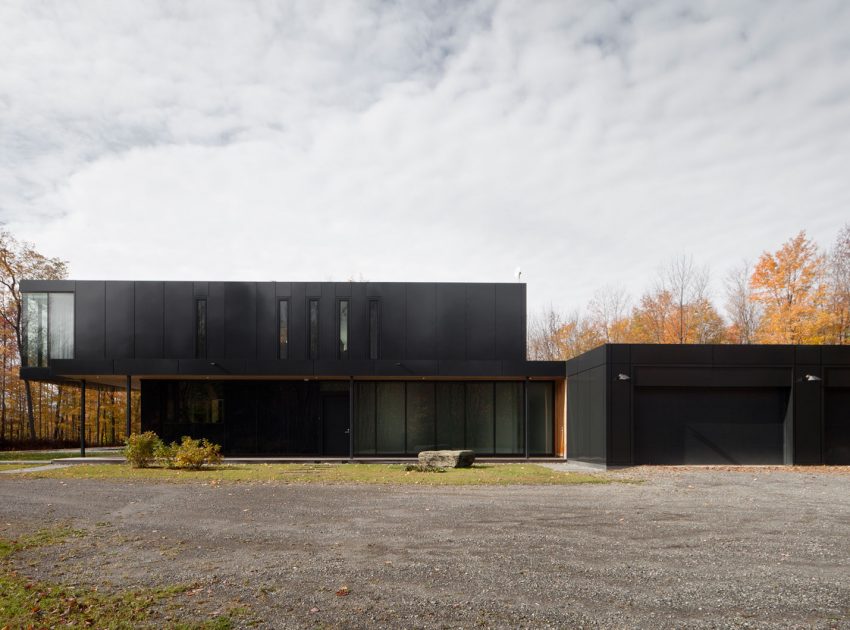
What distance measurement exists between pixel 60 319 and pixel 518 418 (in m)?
17.2

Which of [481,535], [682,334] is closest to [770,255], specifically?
[682,334]

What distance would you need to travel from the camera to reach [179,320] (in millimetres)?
24859

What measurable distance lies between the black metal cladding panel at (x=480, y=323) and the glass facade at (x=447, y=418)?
A: 1.20 metres

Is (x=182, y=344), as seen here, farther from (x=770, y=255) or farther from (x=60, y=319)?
(x=770, y=255)

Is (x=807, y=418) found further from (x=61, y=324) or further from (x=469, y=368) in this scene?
(x=61, y=324)

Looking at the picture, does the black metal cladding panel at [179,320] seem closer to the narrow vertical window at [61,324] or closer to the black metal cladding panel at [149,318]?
the black metal cladding panel at [149,318]

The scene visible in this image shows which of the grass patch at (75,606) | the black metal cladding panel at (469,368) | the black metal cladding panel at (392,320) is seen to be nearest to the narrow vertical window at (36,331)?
the black metal cladding panel at (392,320)

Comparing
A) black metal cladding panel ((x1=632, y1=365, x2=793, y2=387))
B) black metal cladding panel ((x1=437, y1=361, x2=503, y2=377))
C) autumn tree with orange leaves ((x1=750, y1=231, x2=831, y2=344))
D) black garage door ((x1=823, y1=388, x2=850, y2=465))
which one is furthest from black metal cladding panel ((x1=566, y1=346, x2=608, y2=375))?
autumn tree with orange leaves ((x1=750, y1=231, x2=831, y2=344))

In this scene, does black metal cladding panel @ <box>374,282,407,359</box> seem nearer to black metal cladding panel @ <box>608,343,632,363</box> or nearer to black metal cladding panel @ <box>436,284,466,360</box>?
black metal cladding panel @ <box>436,284,466,360</box>

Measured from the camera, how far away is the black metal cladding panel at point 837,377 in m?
19.9

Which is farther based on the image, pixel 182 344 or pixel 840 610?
pixel 182 344

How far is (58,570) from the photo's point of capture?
6996mm

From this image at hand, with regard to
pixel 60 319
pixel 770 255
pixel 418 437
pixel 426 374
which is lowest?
pixel 418 437

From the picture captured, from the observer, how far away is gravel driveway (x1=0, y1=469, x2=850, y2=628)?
5.73 metres
